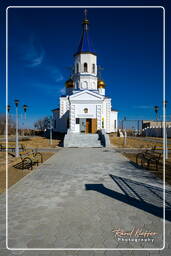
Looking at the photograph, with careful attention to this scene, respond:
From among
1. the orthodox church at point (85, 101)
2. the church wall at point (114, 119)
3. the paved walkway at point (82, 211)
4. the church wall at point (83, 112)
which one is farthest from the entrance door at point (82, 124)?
the paved walkway at point (82, 211)

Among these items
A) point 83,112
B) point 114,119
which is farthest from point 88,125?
point 114,119

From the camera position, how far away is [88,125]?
81.7 ft

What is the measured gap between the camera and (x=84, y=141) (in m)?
20.4

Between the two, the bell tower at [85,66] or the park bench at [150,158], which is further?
the bell tower at [85,66]

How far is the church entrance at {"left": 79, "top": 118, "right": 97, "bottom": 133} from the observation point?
80.5ft

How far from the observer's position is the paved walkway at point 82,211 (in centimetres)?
306

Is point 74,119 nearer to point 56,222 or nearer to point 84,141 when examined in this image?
point 84,141

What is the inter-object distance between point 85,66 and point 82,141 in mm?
15928

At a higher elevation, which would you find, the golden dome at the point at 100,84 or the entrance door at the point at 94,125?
the golden dome at the point at 100,84

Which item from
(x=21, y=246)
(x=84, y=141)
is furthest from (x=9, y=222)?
(x=84, y=141)

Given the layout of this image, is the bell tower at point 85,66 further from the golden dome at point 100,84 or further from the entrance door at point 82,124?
the entrance door at point 82,124

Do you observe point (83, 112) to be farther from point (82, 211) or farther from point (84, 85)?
point (82, 211)

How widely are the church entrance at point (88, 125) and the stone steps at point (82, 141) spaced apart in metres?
3.17

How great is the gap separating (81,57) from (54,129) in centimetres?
1428
